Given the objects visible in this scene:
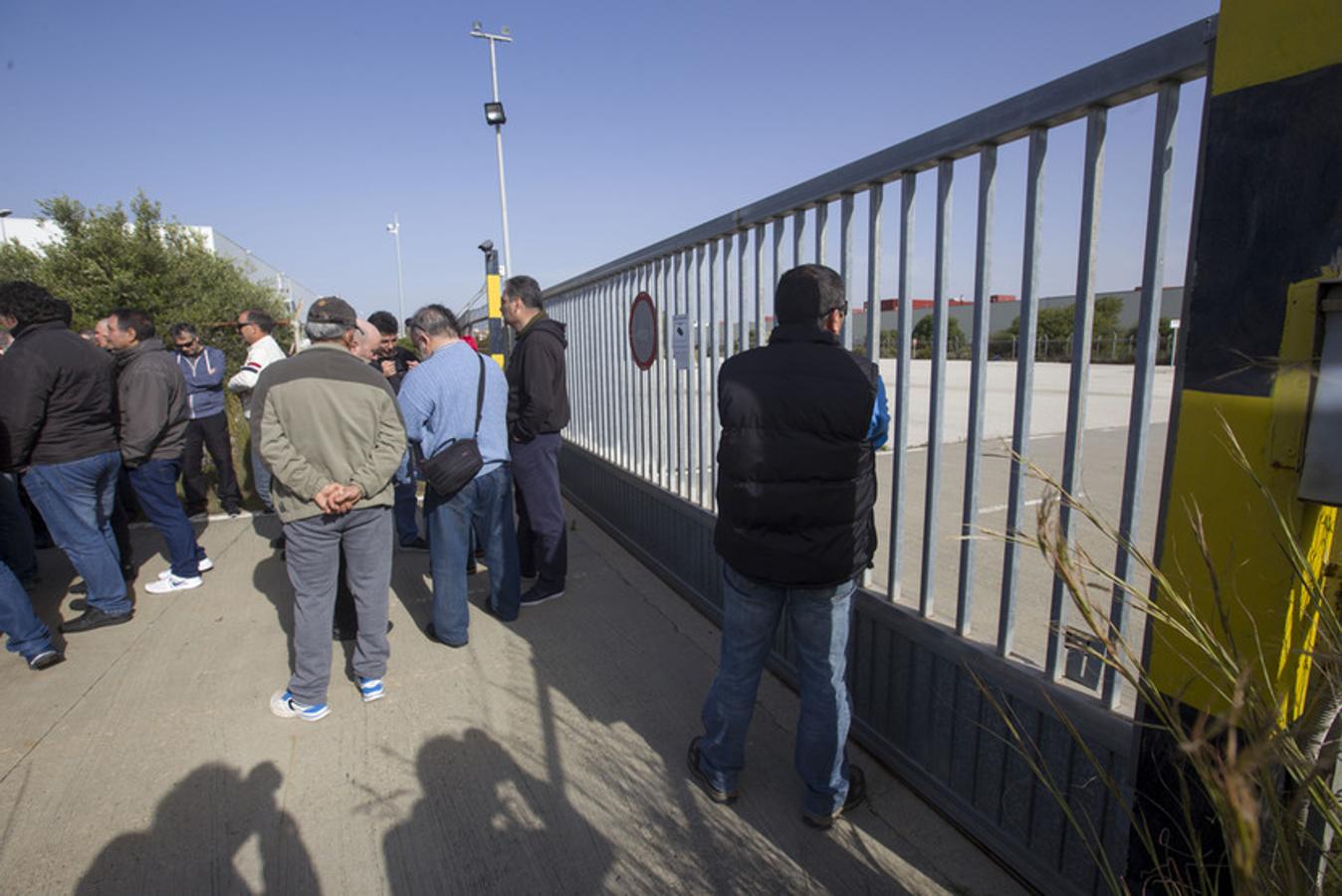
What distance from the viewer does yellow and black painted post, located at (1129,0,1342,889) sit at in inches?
51.3

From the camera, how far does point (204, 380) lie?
6137 millimetres

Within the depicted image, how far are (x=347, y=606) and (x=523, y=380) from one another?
1.71m

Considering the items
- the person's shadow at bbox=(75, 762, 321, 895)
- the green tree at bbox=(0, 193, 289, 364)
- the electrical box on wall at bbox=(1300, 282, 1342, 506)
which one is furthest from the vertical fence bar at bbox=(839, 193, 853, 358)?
the green tree at bbox=(0, 193, 289, 364)

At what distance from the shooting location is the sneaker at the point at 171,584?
4.80 metres

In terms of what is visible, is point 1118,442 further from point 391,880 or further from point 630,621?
point 391,880

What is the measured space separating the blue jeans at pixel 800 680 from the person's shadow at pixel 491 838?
0.57m

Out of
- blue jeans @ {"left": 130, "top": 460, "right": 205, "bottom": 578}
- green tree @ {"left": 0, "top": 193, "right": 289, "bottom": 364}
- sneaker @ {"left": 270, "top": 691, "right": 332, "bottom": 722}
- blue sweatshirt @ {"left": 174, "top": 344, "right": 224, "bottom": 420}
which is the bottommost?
sneaker @ {"left": 270, "top": 691, "right": 332, "bottom": 722}

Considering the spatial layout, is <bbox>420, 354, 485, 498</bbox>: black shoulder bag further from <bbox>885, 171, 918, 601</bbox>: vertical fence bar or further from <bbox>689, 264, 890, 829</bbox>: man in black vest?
<bbox>885, 171, 918, 601</bbox>: vertical fence bar

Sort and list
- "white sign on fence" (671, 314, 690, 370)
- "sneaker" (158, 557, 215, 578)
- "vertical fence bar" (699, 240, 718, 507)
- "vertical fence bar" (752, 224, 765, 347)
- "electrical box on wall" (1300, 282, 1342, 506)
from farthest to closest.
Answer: "sneaker" (158, 557, 215, 578) → "white sign on fence" (671, 314, 690, 370) → "vertical fence bar" (699, 240, 718, 507) → "vertical fence bar" (752, 224, 765, 347) → "electrical box on wall" (1300, 282, 1342, 506)

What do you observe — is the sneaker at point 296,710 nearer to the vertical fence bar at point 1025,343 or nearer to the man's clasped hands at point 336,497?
the man's clasped hands at point 336,497

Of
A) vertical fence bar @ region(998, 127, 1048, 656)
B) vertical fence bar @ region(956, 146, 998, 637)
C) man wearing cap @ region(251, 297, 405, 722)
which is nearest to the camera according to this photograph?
vertical fence bar @ region(998, 127, 1048, 656)

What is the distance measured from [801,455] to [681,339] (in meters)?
2.12

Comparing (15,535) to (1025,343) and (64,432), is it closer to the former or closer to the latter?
(64,432)

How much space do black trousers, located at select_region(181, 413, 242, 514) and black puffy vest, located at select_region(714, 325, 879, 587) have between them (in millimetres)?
5809
